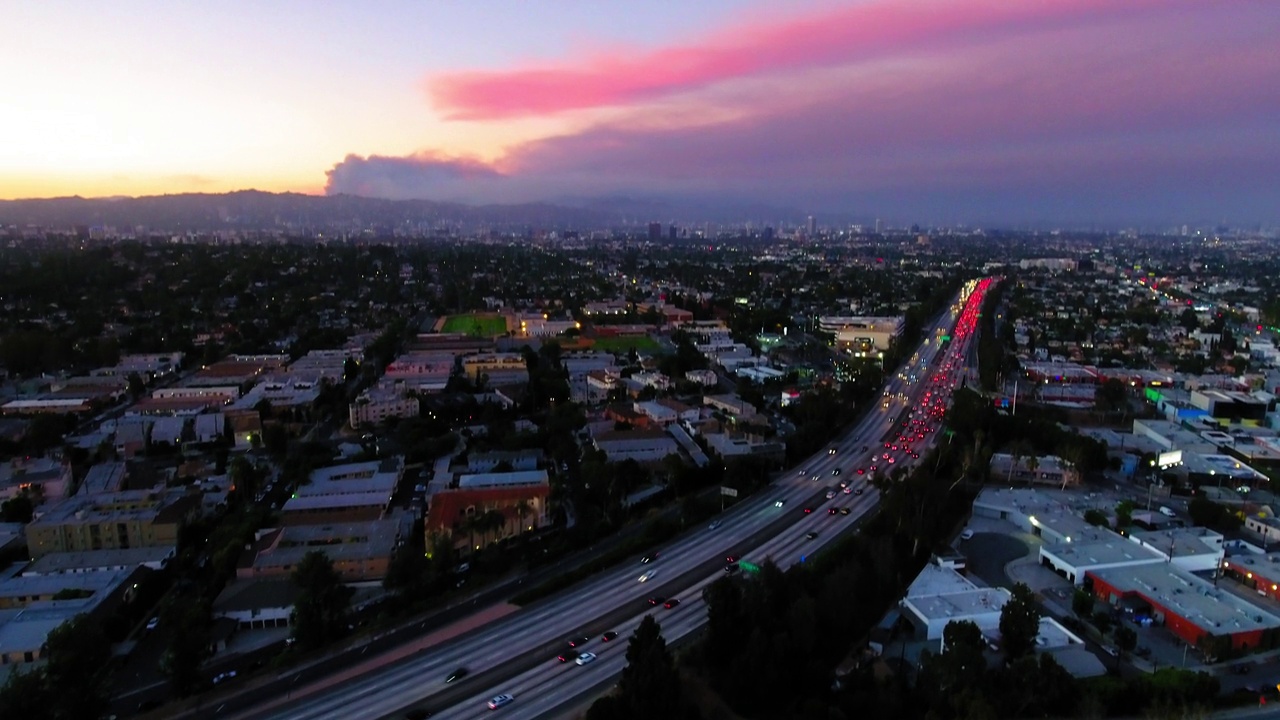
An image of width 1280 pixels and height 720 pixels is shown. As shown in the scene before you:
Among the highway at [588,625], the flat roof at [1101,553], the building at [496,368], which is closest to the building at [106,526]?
the highway at [588,625]

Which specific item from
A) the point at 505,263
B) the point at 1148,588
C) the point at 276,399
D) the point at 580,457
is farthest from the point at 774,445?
the point at 505,263

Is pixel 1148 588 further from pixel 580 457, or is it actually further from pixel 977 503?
pixel 580 457

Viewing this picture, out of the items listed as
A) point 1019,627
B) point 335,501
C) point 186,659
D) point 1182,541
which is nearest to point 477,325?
point 335,501

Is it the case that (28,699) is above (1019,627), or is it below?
below

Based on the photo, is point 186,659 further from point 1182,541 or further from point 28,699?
point 1182,541

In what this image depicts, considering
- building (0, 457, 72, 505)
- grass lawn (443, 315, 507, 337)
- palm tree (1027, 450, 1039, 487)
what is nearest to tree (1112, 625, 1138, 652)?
palm tree (1027, 450, 1039, 487)

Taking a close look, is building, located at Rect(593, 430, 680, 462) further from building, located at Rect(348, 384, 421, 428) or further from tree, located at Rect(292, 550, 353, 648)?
tree, located at Rect(292, 550, 353, 648)
